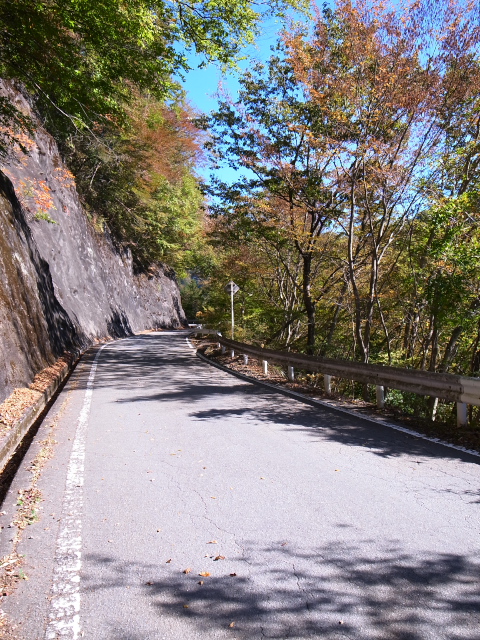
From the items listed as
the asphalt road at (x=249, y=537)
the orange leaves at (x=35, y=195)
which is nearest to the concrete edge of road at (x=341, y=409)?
the asphalt road at (x=249, y=537)

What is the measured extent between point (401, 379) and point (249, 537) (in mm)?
4900

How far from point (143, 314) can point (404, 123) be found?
31.8 meters

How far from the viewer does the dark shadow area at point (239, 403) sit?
5.98 m

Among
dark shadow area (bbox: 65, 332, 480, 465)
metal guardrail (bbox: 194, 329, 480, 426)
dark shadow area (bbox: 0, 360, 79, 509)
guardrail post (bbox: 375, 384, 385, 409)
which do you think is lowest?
dark shadow area (bbox: 0, 360, 79, 509)

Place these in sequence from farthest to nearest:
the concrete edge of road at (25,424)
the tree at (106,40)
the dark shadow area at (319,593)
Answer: the tree at (106,40) → the concrete edge of road at (25,424) → the dark shadow area at (319,593)

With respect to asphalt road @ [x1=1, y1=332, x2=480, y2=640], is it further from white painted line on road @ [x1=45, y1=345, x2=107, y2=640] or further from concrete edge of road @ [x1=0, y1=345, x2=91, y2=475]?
concrete edge of road @ [x1=0, y1=345, x2=91, y2=475]

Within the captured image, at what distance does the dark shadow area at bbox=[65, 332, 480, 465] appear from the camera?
5984 millimetres

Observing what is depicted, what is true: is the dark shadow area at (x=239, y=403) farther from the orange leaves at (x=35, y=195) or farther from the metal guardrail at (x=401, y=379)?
the orange leaves at (x=35, y=195)

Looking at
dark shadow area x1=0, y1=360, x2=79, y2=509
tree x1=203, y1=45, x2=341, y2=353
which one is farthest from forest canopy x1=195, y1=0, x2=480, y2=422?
dark shadow area x1=0, y1=360, x2=79, y2=509

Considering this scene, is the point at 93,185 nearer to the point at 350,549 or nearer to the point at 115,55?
the point at 115,55

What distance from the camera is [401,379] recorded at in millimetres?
7551

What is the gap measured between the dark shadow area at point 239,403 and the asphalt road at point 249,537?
0.09 meters

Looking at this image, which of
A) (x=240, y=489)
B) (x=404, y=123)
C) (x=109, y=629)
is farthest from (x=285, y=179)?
(x=109, y=629)

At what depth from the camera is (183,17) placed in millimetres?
8266
